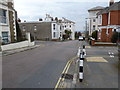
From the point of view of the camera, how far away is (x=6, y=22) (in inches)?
679

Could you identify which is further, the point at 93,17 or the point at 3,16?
the point at 93,17

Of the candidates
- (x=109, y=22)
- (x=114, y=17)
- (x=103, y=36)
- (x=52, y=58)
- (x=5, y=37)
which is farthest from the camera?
(x=103, y=36)

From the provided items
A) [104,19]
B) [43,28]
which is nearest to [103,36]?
[104,19]

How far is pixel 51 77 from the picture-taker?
5730 mm

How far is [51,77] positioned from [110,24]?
23.0 meters

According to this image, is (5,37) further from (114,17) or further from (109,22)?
(114,17)

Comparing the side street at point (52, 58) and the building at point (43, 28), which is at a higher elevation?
the building at point (43, 28)

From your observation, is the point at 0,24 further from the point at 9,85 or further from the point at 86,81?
the point at 86,81

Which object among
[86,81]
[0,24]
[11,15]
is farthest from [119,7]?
[86,81]

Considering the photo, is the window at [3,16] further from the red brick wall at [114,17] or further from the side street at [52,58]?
the red brick wall at [114,17]

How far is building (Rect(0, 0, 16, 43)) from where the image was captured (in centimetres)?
1620

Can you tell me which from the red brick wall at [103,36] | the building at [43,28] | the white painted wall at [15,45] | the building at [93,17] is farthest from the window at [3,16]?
the building at [93,17]

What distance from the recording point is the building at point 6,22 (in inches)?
638

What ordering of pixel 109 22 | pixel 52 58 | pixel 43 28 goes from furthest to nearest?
pixel 43 28 < pixel 109 22 < pixel 52 58
